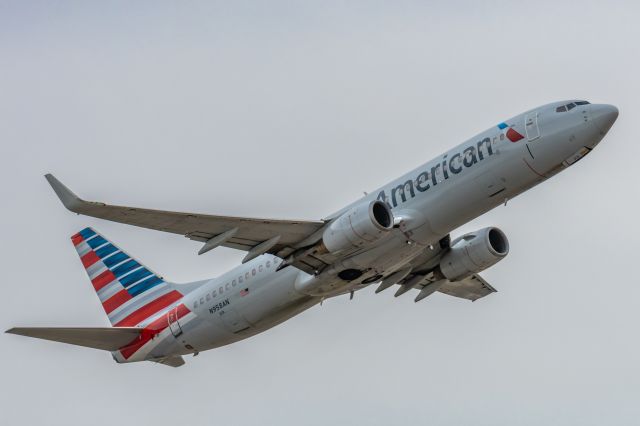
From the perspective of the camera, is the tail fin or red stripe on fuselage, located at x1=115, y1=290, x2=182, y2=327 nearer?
red stripe on fuselage, located at x1=115, y1=290, x2=182, y2=327

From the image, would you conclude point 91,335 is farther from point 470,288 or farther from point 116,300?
point 470,288

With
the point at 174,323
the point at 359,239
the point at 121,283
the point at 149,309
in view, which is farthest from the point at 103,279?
the point at 359,239

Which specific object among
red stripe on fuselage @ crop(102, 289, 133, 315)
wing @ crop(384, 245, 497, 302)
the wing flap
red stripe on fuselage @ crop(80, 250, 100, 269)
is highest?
red stripe on fuselage @ crop(80, 250, 100, 269)

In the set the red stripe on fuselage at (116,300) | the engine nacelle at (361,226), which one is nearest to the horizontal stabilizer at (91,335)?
the red stripe on fuselage at (116,300)

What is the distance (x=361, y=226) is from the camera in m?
38.3

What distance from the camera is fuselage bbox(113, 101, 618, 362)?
3859 centimetres

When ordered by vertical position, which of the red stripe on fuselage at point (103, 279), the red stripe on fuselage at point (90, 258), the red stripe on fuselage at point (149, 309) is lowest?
the red stripe on fuselage at point (149, 309)

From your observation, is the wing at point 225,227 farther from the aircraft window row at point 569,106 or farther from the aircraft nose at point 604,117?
the aircraft nose at point 604,117

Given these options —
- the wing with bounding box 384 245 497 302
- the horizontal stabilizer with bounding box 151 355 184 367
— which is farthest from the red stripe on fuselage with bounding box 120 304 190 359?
the wing with bounding box 384 245 497 302

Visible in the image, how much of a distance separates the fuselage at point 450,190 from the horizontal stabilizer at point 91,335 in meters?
5.67

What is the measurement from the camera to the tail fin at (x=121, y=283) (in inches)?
1907

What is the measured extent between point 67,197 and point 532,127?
53.5 ft

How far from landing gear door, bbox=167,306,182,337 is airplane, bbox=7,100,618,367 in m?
0.04

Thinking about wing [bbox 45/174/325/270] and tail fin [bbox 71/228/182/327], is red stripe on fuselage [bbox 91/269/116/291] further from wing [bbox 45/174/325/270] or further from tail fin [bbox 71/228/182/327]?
wing [bbox 45/174/325/270]
